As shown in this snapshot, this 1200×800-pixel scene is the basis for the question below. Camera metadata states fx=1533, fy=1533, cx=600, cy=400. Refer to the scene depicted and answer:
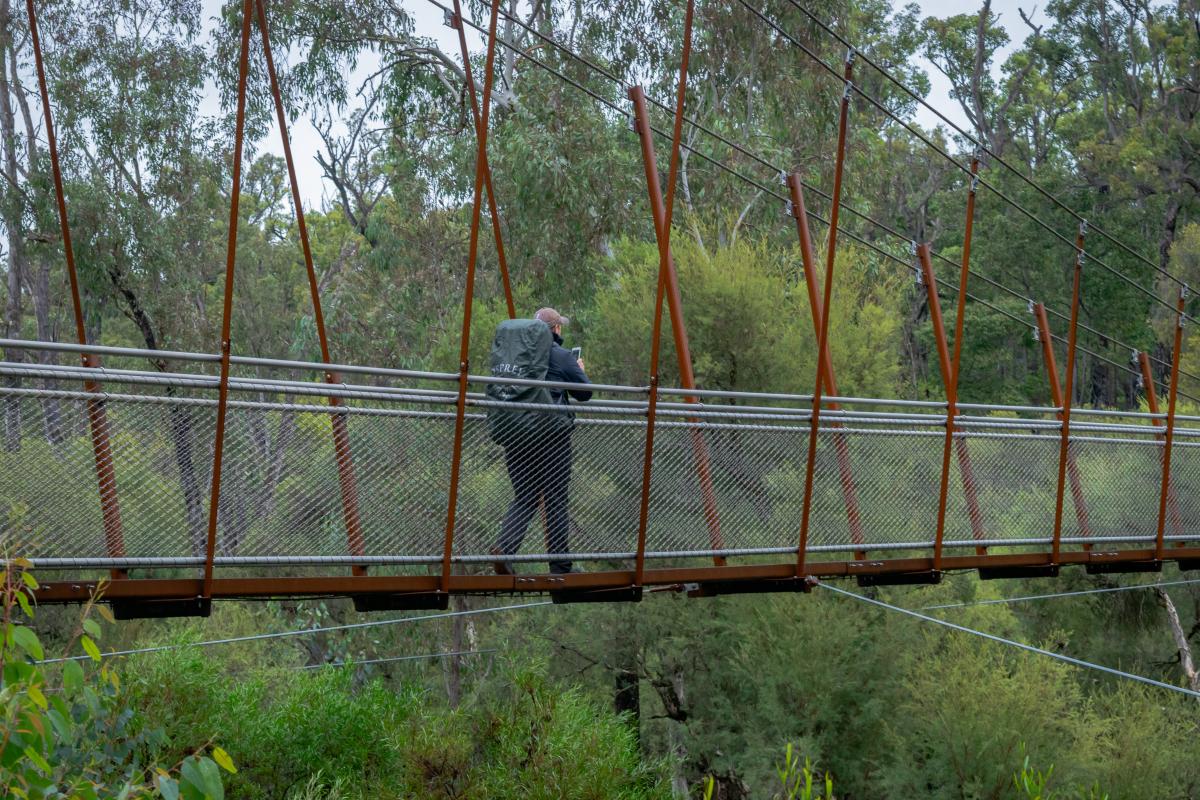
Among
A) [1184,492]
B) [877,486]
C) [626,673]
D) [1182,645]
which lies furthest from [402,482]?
[1182,645]

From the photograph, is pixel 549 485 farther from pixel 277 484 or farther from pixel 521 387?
pixel 277 484

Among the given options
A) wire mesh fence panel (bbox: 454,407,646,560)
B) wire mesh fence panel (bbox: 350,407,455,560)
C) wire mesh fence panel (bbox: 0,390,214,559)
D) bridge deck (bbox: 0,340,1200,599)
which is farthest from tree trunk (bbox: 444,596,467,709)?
wire mesh fence panel (bbox: 0,390,214,559)

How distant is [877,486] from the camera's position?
266 inches

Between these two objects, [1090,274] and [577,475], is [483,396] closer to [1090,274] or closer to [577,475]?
[577,475]

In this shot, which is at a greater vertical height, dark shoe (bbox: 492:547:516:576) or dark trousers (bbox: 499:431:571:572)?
dark trousers (bbox: 499:431:571:572)

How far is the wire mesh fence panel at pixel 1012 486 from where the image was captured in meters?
7.16

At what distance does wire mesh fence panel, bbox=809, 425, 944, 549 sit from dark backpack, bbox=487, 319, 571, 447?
4.56ft

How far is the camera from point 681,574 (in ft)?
19.2

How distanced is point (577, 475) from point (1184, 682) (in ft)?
51.8

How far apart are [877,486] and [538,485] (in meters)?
1.87

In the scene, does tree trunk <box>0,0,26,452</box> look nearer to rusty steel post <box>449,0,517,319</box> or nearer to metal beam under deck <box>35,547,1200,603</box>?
rusty steel post <box>449,0,517,319</box>

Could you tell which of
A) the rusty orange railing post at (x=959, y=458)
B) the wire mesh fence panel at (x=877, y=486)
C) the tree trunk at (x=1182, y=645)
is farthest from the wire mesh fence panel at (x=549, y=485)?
the tree trunk at (x=1182, y=645)

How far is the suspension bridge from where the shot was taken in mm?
4602

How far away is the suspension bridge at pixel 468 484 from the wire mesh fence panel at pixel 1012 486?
12 mm
